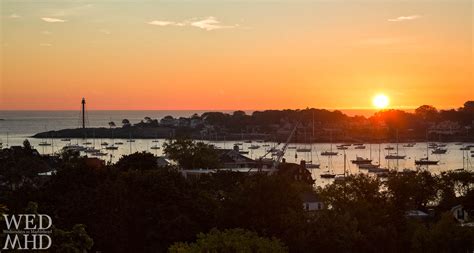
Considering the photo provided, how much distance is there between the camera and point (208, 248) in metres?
11.1

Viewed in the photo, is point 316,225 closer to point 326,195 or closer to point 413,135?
point 326,195

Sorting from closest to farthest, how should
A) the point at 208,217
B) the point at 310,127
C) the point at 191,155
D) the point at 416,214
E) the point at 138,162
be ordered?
the point at 208,217
the point at 416,214
the point at 138,162
the point at 191,155
the point at 310,127

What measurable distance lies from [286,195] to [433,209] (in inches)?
388

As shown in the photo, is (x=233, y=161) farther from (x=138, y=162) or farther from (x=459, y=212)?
(x=459, y=212)

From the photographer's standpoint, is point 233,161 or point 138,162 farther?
point 233,161

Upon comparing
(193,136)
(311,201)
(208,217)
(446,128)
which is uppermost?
(446,128)

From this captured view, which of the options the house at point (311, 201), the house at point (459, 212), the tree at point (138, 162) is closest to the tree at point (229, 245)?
the house at point (311, 201)

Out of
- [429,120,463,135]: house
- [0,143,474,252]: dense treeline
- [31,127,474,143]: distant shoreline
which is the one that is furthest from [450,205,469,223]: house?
[429,120,463,135]: house

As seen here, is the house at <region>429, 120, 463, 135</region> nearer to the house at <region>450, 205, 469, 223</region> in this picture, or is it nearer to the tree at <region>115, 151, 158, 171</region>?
the house at <region>450, 205, 469, 223</region>

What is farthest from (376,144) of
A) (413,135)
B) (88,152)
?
(88,152)

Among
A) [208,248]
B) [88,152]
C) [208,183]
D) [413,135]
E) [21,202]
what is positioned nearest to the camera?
[208,248]

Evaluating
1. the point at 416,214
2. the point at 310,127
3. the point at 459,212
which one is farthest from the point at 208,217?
the point at 310,127

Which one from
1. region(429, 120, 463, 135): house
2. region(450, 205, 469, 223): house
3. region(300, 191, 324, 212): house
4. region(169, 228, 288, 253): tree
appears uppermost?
region(429, 120, 463, 135): house

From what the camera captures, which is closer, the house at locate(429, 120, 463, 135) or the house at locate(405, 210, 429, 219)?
the house at locate(405, 210, 429, 219)
